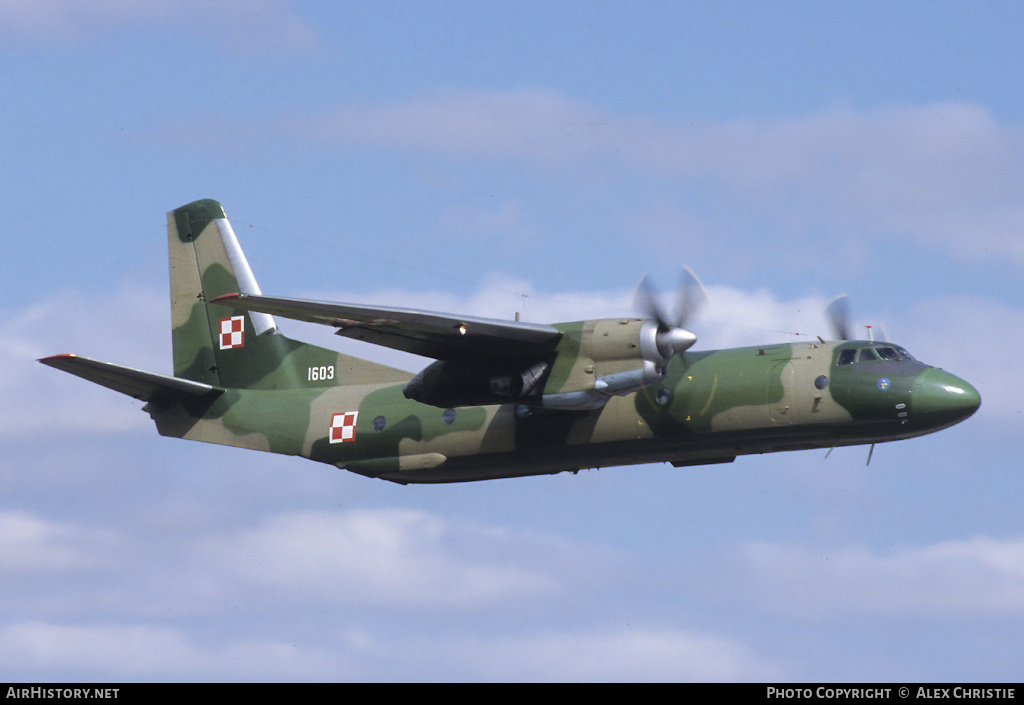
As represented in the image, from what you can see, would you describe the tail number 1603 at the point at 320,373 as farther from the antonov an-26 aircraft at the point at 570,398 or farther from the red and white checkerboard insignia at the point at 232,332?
the red and white checkerboard insignia at the point at 232,332

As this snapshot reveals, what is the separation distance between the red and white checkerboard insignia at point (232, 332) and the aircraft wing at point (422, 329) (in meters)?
7.99

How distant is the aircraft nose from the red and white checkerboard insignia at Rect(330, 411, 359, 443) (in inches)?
503

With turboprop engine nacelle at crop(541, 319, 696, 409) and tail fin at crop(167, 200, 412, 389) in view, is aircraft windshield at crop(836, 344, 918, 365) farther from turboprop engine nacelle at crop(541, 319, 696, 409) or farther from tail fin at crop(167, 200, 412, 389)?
tail fin at crop(167, 200, 412, 389)

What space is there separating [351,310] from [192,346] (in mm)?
10928

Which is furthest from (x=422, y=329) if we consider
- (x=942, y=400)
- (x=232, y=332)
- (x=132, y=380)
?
(x=942, y=400)

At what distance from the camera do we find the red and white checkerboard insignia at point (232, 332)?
39344mm

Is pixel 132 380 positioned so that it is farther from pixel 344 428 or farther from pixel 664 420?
pixel 664 420

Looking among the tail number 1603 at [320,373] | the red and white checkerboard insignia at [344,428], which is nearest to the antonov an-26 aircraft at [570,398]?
the red and white checkerboard insignia at [344,428]

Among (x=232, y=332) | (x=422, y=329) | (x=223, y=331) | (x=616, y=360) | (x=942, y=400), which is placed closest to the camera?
(x=942, y=400)

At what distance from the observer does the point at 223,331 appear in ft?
130

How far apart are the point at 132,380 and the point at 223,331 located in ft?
12.7
